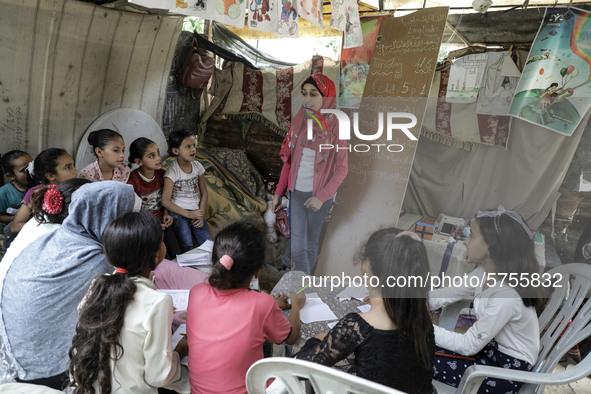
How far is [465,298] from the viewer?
1.44m

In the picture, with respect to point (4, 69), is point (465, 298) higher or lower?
lower

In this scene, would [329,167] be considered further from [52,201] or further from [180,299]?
[52,201]

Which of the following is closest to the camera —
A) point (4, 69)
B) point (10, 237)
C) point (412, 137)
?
point (412, 137)

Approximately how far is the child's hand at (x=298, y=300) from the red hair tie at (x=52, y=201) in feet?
3.14

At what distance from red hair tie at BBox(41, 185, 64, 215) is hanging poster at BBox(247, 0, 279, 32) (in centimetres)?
133

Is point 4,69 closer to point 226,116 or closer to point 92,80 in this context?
point 92,80

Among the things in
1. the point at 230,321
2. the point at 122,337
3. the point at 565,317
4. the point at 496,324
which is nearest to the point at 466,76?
the point at 565,317

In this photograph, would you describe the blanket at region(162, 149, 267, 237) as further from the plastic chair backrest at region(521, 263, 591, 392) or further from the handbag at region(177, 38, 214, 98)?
the plastic chair backrest at region(521, 263, 591, 392)

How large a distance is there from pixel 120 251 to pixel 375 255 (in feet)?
2.61

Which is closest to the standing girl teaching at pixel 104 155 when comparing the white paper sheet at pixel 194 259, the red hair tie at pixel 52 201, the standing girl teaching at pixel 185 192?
the standing girl teaching at pixel 185 192

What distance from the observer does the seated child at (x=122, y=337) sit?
113cm

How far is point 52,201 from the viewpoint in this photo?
150cm

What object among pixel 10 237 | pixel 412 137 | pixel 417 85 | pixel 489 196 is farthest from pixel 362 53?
pixel 10 237

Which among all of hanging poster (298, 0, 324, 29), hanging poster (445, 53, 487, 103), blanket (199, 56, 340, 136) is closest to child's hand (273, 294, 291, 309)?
hanging poster (445, 53, 487, 103)
